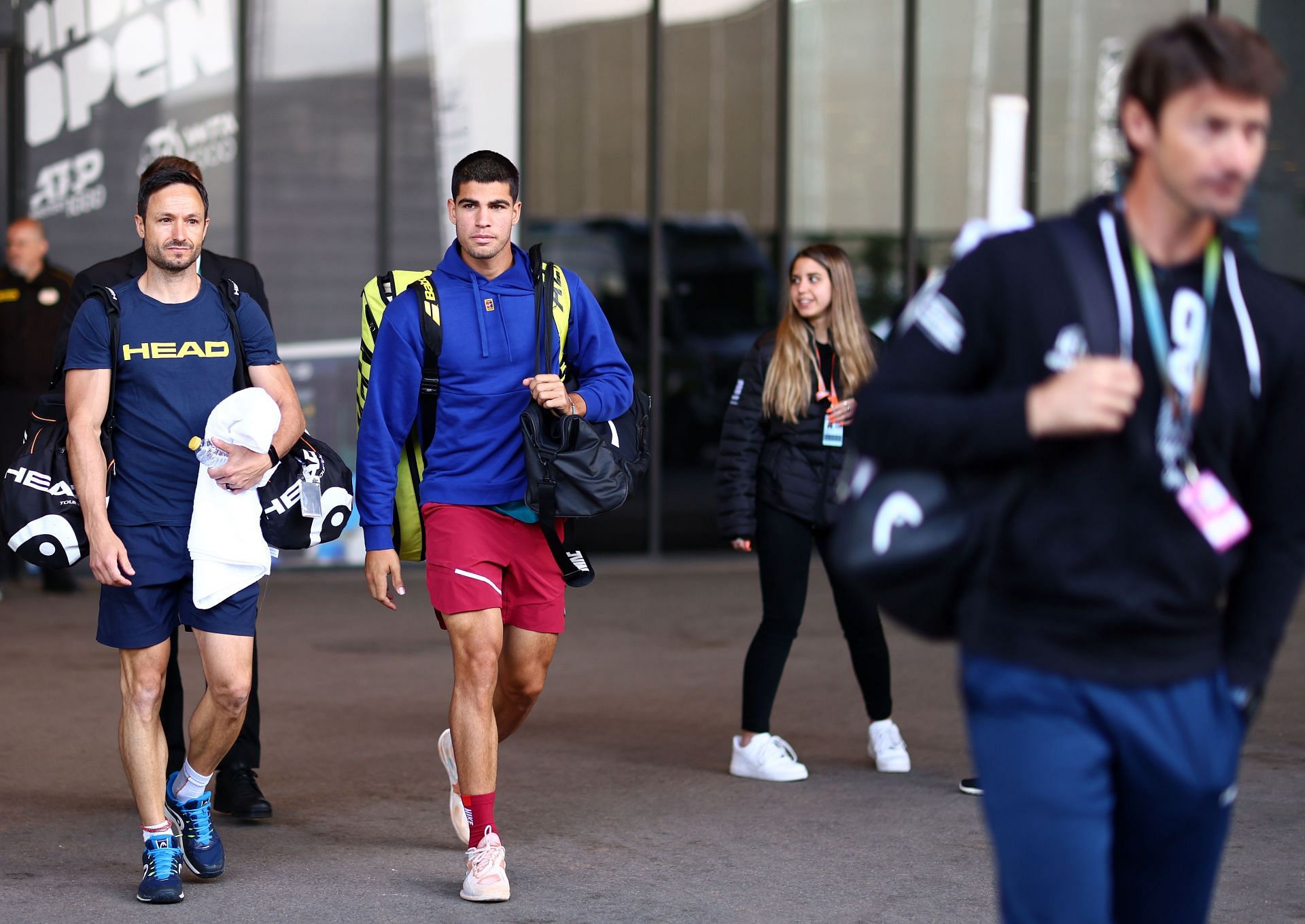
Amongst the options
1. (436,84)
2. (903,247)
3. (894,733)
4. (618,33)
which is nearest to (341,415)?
(436,84)

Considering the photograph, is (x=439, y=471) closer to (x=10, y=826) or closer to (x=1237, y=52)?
(x=10, y=826)

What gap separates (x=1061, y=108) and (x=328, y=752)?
29.7 ft

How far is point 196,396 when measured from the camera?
193 inches

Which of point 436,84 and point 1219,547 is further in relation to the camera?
point 436,84

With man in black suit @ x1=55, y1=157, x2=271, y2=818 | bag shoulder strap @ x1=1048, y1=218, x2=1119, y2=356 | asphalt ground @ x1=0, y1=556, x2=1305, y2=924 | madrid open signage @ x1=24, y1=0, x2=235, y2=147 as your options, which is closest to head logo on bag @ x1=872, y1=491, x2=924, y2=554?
bag shoulder strap @ x1=1048, y1=218, x2=1119, y2=356

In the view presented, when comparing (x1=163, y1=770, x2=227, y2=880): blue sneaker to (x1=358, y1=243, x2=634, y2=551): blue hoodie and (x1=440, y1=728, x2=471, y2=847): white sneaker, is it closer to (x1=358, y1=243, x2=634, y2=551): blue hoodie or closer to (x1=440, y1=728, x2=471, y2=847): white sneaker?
(x1=440, y1=728, x2=471, y2=847): white sneaker

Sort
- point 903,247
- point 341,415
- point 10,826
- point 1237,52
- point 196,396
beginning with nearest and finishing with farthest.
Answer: point 1237,52, point 196,396, point 10,826, point 341,415, point 903,247

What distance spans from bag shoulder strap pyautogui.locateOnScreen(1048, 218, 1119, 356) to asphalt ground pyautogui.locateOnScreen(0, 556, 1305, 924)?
264 centimetres

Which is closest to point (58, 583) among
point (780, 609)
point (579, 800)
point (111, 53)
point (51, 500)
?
point (111, 53)

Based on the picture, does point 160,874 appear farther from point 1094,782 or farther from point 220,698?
point 1094,782

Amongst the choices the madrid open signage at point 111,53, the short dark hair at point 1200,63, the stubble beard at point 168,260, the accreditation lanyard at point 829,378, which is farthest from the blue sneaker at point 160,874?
the madrid open signage at point 111,53

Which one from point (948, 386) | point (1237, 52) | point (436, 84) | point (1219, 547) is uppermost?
point (436, 84)

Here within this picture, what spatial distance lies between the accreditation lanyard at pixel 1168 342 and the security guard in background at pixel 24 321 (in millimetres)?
9123

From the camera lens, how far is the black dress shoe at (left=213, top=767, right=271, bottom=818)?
565 centimetres
